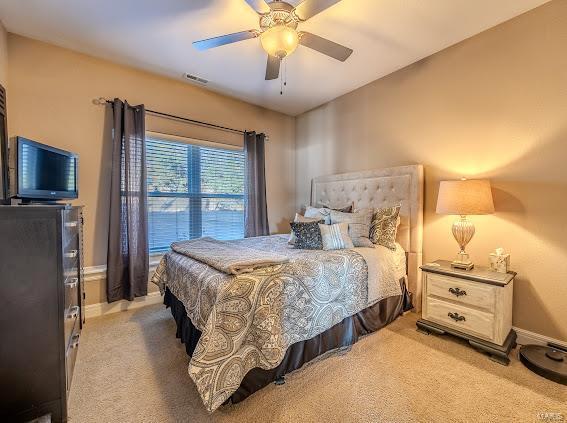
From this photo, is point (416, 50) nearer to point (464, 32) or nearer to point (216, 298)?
point (464, 32)

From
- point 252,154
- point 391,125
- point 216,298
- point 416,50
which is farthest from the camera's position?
point 252,154

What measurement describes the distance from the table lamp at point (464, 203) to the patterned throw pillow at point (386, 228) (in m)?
0.50

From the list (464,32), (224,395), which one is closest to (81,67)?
(224,395)

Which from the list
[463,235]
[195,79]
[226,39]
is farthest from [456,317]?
[195,79]

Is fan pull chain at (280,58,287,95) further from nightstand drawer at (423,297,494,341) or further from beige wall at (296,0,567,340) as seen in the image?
nightstand drawer at (423,297,494,341)

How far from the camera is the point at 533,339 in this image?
2.10 metres

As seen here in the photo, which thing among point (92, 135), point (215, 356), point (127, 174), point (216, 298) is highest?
point (92, 135)

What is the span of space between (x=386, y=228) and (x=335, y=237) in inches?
24.5

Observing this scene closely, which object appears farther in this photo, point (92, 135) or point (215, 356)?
point (92, 135)

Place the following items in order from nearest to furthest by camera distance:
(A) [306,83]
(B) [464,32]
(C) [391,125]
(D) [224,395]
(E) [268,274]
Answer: (D) [224,395] < (E) [268,274] < (B) [464,32] < (C) [391,125] < (A) [306,83]

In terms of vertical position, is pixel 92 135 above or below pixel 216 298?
above

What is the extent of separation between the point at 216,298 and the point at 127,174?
2.13 metres

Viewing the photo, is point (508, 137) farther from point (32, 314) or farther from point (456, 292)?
point (32, 314)

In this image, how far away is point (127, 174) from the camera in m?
2.84
